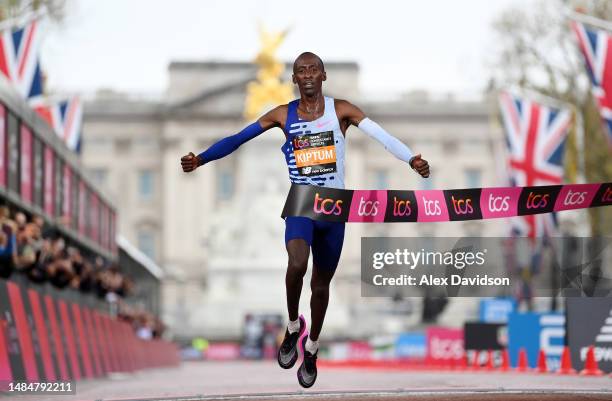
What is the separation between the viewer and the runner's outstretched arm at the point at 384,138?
365 inches

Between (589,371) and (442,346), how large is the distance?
79.2ft

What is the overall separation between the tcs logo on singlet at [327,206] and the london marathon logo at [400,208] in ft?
1.38

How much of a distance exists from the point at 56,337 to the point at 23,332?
217cm

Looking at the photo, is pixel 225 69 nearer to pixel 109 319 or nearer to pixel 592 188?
pixel 109 319

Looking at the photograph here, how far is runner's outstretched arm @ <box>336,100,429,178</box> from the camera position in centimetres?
927

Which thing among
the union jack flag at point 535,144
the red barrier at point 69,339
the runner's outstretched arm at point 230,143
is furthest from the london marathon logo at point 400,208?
the union jack flag at point 535,144

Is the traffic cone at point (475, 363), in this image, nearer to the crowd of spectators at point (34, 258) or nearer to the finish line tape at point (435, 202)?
the crowd of spectators at point (34, 258)

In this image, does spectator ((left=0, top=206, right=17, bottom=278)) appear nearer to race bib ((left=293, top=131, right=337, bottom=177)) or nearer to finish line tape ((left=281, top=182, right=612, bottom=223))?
race bib ((left=293, top=131, right=337, bottom=177))

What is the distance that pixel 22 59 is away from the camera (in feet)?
99.8

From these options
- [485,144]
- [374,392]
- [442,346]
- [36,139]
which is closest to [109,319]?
[36,139]

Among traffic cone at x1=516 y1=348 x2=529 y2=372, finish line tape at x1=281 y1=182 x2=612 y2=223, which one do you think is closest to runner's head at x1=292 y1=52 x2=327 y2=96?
finish line tape at x1=281 y1=182 x2=612 y2=223

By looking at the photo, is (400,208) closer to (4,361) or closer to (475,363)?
(4,361)

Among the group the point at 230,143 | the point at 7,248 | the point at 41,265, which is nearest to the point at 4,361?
the point at 7,248

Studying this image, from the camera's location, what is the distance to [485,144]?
130250 mm
